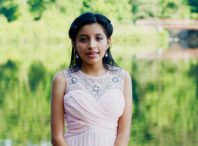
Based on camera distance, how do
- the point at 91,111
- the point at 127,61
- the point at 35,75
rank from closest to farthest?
the point at 91,111 → the point at 35,75 → the point at 127,61

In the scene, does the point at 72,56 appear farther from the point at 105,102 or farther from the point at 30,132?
the point at 30,132

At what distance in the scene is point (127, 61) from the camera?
47.2 ft

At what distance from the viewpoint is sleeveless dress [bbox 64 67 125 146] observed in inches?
51.6

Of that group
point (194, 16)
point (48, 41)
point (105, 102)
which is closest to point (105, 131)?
point (105, 102)

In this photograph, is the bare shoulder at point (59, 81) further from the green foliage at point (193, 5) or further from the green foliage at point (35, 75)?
the green foliage at point (193, 5)

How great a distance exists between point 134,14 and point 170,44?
1.60 m

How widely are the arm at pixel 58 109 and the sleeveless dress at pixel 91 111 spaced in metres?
0.01

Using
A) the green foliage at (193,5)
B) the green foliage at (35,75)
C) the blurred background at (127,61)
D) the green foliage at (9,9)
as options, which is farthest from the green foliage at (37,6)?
the green foliage at (35,75)

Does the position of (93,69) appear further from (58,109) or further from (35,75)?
(35,75)

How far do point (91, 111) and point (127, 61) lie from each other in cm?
1309

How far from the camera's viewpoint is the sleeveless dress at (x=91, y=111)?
1.31m

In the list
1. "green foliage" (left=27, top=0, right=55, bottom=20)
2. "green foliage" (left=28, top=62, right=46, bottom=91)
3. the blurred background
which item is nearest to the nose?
the blurred background

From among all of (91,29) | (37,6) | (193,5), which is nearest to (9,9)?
(37,6)

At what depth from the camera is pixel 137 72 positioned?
480 inches
